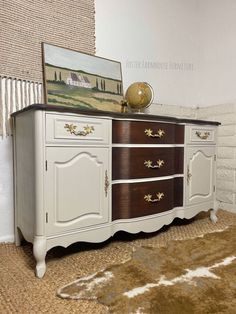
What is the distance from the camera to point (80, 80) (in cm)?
169

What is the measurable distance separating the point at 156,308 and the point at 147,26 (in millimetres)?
1946

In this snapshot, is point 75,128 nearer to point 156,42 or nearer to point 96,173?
point 96,173

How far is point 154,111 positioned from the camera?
7.06 ft

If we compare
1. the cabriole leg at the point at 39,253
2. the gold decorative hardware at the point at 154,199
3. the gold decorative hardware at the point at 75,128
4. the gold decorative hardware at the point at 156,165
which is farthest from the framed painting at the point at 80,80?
the cabriole leg at the point at 39,253

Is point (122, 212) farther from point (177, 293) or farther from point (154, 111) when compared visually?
point (154, 111)

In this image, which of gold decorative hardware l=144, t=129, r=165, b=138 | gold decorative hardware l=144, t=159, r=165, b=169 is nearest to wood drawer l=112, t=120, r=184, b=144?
gold decorative hardware l=144, t=129, r=165, b=138

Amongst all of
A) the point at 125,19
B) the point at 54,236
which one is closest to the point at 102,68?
the point at 125,19

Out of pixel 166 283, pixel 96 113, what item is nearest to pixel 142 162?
pixel 96 113

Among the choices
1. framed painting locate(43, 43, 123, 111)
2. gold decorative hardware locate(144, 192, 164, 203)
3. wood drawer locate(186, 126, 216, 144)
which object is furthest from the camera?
wood drawer locate(186, 126, 216, 144)

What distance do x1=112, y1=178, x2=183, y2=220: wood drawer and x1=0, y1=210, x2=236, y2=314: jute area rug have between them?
19 centimetres

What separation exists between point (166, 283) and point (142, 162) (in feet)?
2.01

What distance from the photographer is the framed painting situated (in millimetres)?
1577

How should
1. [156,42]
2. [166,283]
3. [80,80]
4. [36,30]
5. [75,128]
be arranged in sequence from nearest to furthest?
[166,283] → [75,128] → [36,30] → [80,80] → [156,42]

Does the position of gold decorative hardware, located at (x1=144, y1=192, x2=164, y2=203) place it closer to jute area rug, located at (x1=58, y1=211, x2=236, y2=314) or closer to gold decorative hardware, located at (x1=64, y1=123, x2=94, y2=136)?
jute area rug, located at (x1=58, y1=211, x2=236, y2=314)
